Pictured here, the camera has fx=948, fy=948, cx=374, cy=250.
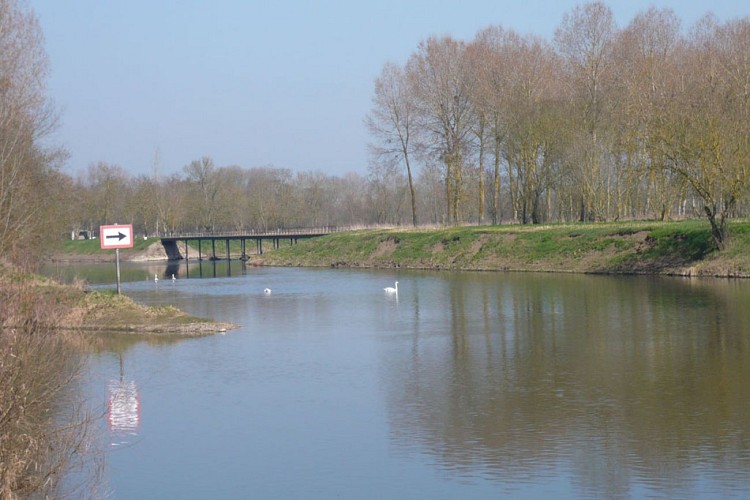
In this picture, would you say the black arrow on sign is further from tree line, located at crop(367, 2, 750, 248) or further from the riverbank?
tree line, located at crop(367, 2, 750, 248)

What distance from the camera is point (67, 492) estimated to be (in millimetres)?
11961

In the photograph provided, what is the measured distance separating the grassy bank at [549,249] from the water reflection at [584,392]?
12.0m

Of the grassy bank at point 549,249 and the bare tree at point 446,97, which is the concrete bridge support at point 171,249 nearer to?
the grassy bank at point 549,249

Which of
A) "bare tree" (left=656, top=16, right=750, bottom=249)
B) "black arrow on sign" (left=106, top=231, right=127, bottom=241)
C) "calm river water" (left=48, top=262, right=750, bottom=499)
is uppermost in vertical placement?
"bare tree" (left=656, top=16, right=750, bottom=249)

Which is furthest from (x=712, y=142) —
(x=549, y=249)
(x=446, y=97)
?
(x=446, y=97)

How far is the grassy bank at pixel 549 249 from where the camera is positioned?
144 ft

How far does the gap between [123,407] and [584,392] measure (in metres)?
8.86

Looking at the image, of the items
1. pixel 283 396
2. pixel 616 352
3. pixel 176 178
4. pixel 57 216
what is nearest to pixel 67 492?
pixel 283 396

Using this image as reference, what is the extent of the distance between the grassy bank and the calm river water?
11.8 m

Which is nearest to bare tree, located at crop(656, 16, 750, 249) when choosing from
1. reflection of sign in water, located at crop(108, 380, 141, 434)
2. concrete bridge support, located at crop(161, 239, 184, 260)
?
reflection of sign in water, located at crop(108, 380, 141, 434)

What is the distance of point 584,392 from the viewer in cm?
1806

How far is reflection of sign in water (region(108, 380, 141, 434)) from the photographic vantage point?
1680 cm

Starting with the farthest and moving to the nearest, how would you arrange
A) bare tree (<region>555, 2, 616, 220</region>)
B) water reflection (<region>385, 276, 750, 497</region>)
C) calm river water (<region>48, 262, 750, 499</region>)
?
bare tree (<region>555, 2, 616, 220</region>)
water reflection (<region>385, 276, 750, 497</region>)
calm river water (<region>48, 262, 750, 499</region>)

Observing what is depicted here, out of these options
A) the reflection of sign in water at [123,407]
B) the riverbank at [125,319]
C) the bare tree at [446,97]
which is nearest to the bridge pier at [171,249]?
the bare tree at [446,97]
